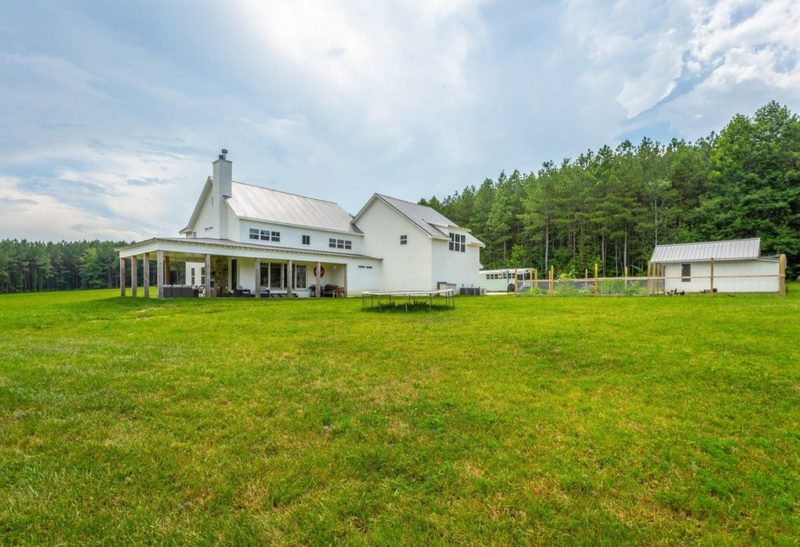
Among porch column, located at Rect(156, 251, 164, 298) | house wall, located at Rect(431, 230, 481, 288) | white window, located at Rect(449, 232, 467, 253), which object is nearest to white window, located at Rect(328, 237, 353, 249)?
house wall, located at Rect(431, 230, 481, 288)

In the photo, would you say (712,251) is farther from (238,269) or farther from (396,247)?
(238,269)

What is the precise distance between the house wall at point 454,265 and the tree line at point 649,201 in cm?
1569

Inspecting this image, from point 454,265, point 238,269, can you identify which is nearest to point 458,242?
point 454,265

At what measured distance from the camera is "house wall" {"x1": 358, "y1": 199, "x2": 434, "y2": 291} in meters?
24.4

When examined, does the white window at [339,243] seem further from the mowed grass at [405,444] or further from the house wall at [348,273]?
the mowed grass at [405,444]

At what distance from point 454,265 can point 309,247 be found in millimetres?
9900

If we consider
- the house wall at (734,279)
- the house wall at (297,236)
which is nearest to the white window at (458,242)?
the house wall at (297,236)

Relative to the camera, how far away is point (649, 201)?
39.8m

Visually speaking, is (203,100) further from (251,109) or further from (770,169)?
(770,169)

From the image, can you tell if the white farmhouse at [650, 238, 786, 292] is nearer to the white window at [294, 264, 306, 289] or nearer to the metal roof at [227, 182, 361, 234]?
the metal roof at [227, 182, 361, 234]

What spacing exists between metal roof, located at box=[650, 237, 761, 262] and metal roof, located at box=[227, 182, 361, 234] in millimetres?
20772

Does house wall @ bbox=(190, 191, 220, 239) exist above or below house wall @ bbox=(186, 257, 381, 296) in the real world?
above

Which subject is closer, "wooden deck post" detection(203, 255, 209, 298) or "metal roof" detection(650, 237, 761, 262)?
"wooden deck post" detection(203, 255, 209, 298)

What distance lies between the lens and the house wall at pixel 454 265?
24.6 meters
